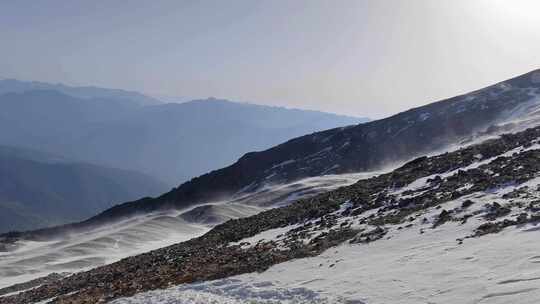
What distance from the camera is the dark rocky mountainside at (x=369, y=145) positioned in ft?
394

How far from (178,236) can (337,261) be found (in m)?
73.9

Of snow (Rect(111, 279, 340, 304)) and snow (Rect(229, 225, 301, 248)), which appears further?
snow (Rect(229, 225, 301, 248))

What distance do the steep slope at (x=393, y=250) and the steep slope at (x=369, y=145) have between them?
83.0m

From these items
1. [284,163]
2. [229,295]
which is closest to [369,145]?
[284,163]

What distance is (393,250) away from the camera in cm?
2058

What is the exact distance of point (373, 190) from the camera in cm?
3444

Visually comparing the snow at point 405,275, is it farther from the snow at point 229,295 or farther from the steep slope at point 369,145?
the steep slope at point 369,145

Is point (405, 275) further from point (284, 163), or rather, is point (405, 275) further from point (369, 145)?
point (284, 163)

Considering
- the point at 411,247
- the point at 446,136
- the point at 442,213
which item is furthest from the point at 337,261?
the point at 446,136

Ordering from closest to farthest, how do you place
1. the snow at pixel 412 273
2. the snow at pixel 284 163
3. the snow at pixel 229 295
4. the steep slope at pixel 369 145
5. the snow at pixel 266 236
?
the snow at pixel 412 273
the snow at pixel 229 295
the snow at pixel 266 236
the steep slope at pixel 369 145
the snow at pixel 284 163

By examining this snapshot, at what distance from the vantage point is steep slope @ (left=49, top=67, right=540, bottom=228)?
11994 cm

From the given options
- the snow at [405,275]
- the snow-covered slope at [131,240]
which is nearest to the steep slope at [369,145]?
the snow-covered slope at [131,240]

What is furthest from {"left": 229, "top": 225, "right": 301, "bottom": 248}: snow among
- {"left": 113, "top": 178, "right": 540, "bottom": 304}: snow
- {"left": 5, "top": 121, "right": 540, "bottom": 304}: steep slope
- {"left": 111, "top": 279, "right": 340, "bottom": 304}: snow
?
{"left": 111, "top": 279, "right": 340, "bottom": 304}: snow

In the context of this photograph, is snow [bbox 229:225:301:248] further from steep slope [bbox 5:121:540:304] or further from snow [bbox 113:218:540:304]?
snow [bbox 113:218:540:304]
